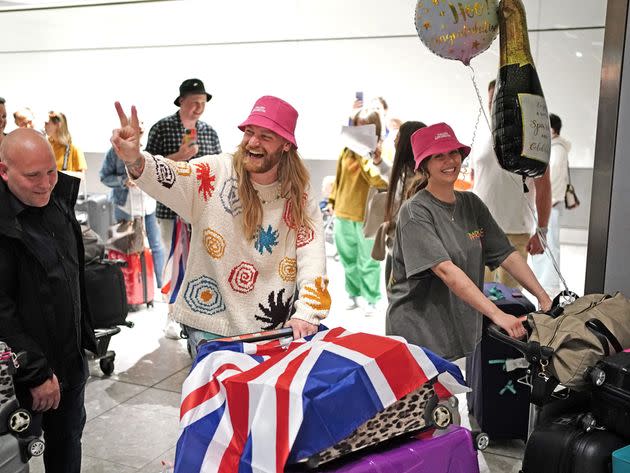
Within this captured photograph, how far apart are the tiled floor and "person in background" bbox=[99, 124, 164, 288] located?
22.5 inches

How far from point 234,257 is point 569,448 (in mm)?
1253

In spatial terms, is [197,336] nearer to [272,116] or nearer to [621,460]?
[272,116]

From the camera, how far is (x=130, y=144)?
223 cm

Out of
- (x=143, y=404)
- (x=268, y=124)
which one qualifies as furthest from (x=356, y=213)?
(x=268, y=124)

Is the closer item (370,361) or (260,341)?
(370,361)

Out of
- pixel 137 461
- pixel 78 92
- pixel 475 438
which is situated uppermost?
pixel 78 92

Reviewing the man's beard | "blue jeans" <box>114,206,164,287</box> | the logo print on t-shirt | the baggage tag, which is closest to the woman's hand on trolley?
the logo print on t-shirt

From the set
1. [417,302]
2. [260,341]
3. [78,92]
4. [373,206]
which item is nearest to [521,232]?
[373,206]

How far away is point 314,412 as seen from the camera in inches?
59.9

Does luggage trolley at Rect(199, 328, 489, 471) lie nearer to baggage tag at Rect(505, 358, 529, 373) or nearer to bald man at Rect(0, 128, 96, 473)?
bald man at Rect(0, 128, 96, 473)

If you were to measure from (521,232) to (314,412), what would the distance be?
3.22 meters

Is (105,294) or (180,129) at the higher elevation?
(180,129)

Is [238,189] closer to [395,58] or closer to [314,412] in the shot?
[314,412]

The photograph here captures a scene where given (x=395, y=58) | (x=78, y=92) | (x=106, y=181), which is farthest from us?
(x=78, y=92)
